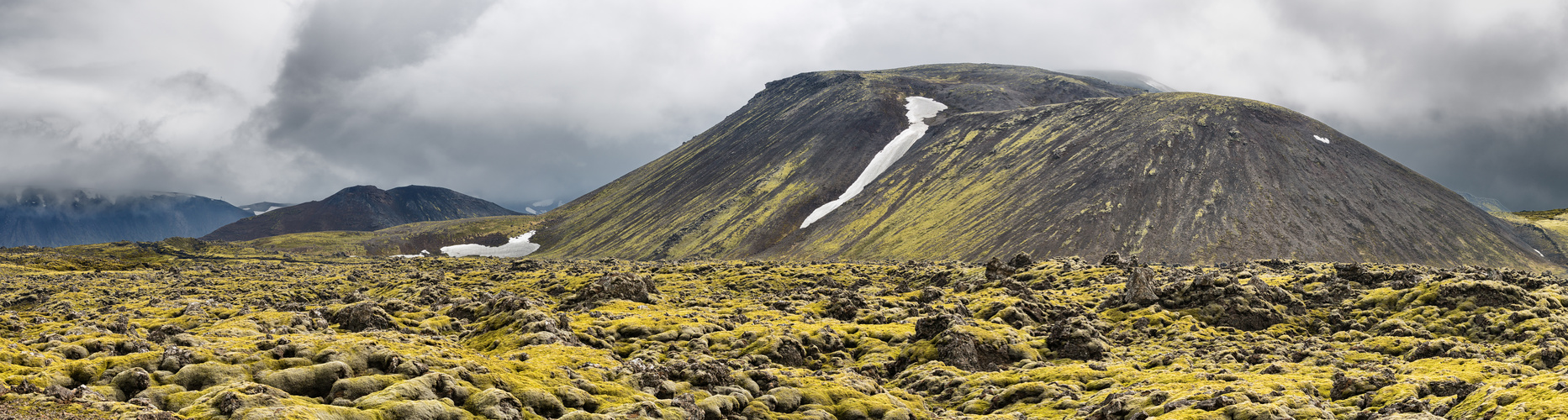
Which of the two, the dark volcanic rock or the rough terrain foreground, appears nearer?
the rough terrain foreground

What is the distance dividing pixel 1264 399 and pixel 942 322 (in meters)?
25.3

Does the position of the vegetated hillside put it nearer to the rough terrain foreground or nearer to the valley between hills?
the valley between hills

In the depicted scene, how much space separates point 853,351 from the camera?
59.4 m

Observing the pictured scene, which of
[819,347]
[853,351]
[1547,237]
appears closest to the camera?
[819,347]

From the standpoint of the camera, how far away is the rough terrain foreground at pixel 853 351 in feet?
102

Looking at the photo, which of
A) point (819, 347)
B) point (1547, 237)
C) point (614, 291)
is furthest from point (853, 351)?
point (1547, 237)

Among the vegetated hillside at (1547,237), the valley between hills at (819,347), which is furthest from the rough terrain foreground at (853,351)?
the vegetated hillside at (1547,237)

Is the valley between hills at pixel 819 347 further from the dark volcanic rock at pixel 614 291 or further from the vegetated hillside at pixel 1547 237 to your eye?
the vegetated hillside at pixel 1547 237

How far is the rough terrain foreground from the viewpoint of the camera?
102 feet

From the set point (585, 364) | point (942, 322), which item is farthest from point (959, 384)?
point (585, 364)

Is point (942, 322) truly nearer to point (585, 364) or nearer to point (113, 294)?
point (585, 364)

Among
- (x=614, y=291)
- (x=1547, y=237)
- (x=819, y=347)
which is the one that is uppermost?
(x=1547, y=237)

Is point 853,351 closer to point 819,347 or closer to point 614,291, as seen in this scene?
point 819,347

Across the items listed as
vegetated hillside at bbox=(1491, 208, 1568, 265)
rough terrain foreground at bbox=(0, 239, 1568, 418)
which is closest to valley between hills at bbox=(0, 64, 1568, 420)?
rough terrain foreground at bbox=(0, 239, 1568, 418)
